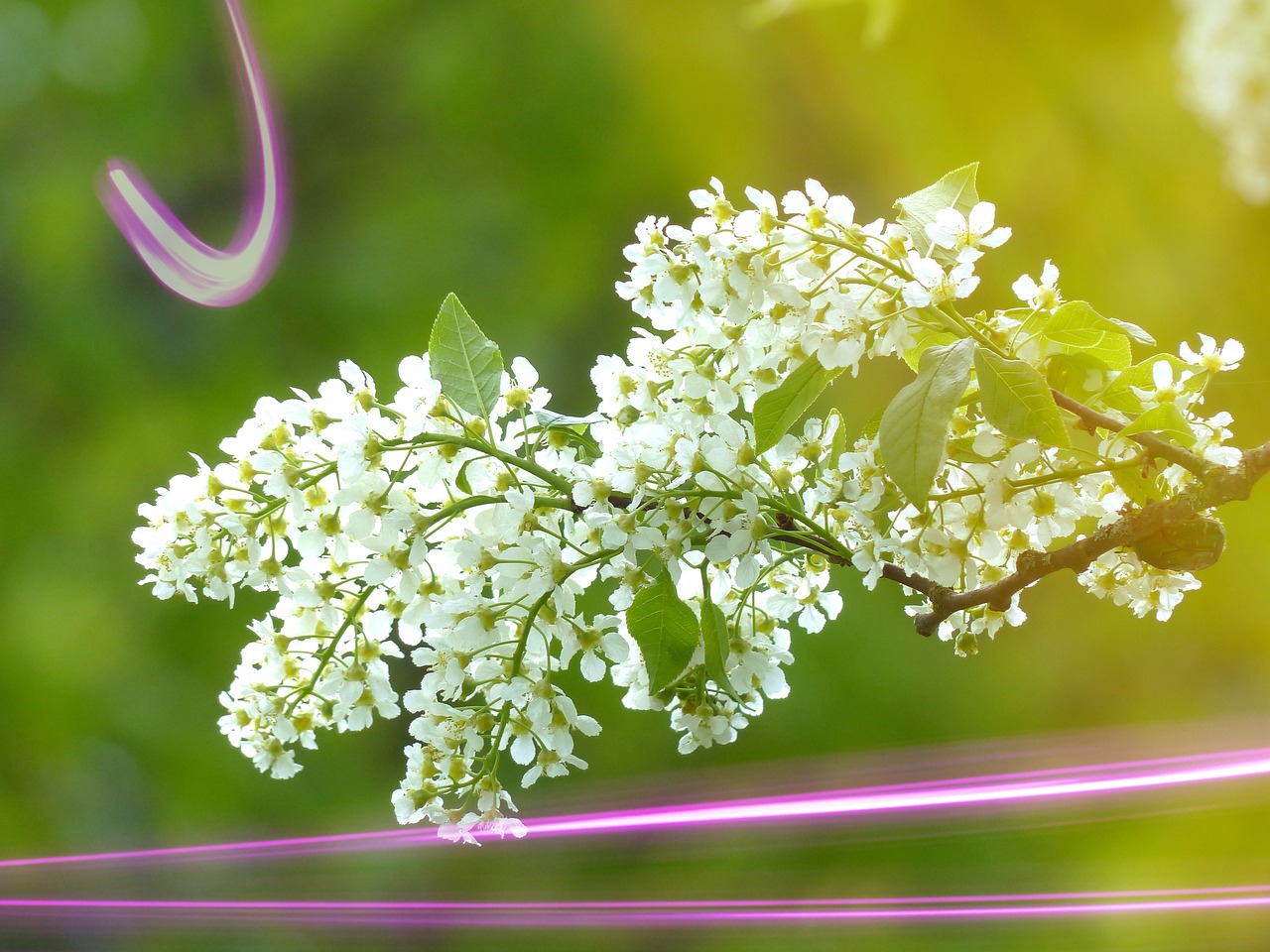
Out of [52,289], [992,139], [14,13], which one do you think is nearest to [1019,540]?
[992,139]

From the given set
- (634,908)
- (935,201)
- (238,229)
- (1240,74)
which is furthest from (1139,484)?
(238,229)

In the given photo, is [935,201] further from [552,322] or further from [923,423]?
[552,322]

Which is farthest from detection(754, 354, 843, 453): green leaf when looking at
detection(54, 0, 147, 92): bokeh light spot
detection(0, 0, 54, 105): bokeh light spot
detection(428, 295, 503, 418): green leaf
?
detection(0, 0, 54, 105): bokeh light spot

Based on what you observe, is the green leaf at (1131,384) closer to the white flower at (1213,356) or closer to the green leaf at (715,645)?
the white flower at (1213,356)

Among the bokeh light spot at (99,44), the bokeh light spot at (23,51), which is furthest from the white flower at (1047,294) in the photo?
the bokeh light spot at (23,51)

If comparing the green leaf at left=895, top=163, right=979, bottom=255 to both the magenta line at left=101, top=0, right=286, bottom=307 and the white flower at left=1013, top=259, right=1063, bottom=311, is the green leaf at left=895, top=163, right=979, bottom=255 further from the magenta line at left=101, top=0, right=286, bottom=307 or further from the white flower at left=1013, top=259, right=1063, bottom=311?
the magenta line at left=101, top=0, right=286, bottom=307

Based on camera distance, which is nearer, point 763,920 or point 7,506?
point 763,920

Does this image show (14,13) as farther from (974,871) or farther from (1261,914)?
(1261,914)
